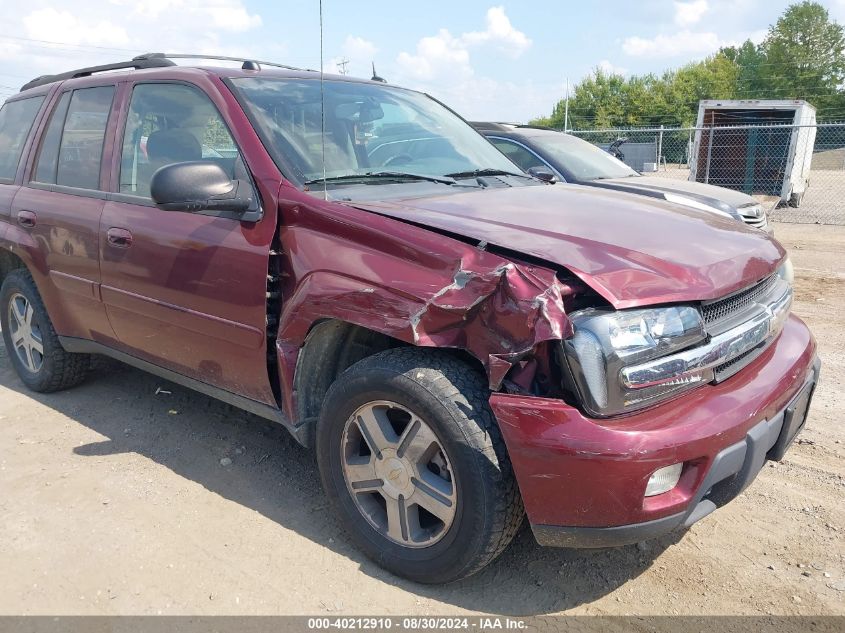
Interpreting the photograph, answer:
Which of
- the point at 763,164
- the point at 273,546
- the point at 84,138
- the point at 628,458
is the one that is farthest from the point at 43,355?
the point at 763,164

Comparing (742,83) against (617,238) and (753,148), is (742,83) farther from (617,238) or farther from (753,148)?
(617,238)

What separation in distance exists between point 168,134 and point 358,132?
94cm

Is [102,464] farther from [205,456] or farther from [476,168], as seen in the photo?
[476,168]

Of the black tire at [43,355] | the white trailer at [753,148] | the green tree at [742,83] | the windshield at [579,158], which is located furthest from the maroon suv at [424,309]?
the green tree at [742,83]

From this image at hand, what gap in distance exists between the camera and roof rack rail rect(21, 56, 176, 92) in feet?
12.5

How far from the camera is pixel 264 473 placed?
11.5 ft

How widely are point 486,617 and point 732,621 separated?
83cm

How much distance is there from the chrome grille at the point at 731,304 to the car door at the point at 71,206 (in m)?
2.97

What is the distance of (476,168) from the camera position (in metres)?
3.61

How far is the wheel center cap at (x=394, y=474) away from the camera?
255 centimetres

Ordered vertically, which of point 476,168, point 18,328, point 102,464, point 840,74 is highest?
point 840,74

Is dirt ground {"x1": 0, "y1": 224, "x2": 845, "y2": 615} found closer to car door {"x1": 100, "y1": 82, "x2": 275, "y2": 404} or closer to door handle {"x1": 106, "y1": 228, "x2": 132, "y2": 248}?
car door {"x1": 100, "y1": 82, "x2": 275, "y2": 404}

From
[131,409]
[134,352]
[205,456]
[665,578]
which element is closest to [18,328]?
[131,409]

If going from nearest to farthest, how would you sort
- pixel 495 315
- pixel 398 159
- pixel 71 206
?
pixel 495 315 → pixel 398 159 → pixel 71 206
